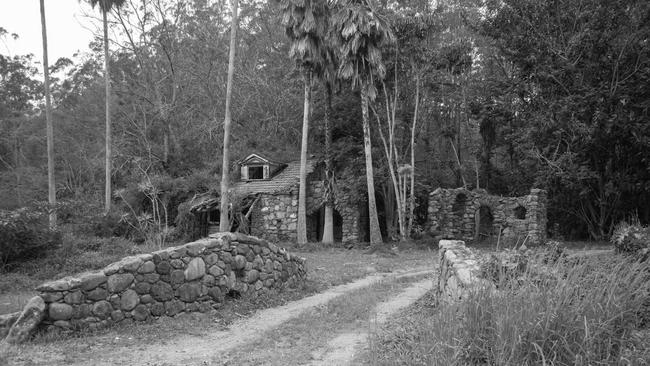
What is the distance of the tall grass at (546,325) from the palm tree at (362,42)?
17678mm

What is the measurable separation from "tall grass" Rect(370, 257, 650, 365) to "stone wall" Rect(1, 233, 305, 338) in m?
4.78

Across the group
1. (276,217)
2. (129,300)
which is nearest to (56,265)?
(129,300)

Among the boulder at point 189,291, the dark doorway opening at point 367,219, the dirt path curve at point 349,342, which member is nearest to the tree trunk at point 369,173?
the dark doorway opening at point 367,219

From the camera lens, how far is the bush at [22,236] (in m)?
14.0

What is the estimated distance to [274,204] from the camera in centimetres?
2620

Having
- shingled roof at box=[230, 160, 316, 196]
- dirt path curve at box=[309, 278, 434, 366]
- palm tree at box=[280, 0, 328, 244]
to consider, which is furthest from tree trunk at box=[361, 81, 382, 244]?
dirt path curve at box=[309, 278, 434, 366]

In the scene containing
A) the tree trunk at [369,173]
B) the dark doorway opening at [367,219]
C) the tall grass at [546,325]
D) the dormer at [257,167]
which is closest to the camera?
the tall grass at [546,325]

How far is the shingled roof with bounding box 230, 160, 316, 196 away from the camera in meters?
26.1

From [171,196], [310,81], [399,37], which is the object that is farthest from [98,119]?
[399,37]

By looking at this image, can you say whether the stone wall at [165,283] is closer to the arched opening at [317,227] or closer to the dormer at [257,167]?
the arched opening at [317,227]

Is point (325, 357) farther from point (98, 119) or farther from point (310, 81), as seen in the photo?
point (98, 119)

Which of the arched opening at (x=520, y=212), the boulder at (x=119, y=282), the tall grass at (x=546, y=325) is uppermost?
the arched opening at (x=520, y=212)

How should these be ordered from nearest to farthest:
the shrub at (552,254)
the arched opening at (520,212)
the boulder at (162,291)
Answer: the shrub at (552,254), the boulder at (162,291), the arched opening at (520,212)

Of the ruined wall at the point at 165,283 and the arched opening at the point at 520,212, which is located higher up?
the arched opening at the point at 520,212
